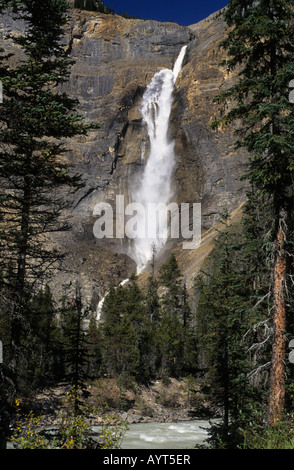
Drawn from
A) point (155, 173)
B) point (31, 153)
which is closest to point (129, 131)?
point (155, 173)

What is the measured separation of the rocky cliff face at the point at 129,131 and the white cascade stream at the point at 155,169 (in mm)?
1963

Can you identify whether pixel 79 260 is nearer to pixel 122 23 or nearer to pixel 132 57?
pixel 132 57

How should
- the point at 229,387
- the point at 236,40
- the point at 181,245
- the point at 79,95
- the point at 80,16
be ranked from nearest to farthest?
the point at 236,40 < the point at 229,387 < the point at 181,245 < the point at 79,95 < the point at 80,16

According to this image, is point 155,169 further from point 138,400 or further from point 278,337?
point 278,337

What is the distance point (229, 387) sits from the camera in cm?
1700

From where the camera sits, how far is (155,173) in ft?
284

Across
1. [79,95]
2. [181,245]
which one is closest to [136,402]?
[181,245]

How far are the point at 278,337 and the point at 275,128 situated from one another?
496 cm

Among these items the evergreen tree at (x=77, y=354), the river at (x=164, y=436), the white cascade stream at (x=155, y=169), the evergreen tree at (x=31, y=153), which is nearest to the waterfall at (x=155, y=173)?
the white cascade stream at (x=155, y=169)

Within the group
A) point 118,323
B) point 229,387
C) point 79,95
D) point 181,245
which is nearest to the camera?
point 229,387

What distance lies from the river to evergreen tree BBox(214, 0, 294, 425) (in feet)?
46.8

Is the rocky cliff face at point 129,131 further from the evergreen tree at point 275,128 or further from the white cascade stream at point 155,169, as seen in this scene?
the evergreen tree at point 275,128

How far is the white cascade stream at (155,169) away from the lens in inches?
3265
